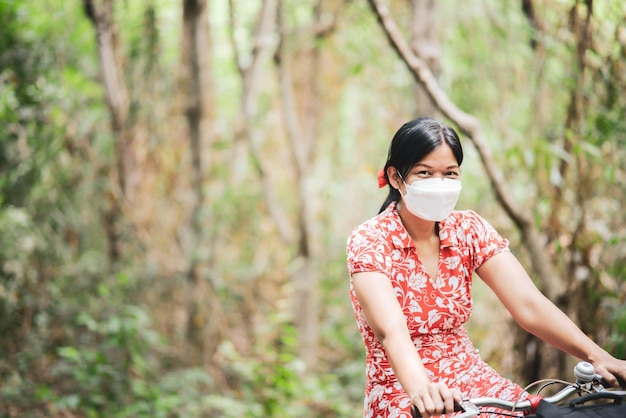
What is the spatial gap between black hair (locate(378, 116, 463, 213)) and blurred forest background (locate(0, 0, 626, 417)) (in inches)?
66.3

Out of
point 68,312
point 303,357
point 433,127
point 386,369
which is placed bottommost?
point 303,357

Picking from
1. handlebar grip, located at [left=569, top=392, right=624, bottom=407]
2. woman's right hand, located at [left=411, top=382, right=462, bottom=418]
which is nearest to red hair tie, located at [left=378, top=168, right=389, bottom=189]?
woman's right hand, located at [left=411, top=382, right=462, bottom=418]

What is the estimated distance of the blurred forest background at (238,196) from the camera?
4.03m

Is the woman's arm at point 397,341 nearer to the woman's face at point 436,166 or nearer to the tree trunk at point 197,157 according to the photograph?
the woman's face at point 436,166

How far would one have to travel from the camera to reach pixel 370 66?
7.63 m

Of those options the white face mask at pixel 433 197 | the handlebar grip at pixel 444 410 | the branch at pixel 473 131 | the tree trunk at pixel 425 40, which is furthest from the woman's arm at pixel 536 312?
the tree trunk at pixel 425 40

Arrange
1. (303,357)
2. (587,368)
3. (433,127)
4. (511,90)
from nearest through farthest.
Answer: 1. (587,368)
2. (433,127)
3. (511,90)
4. (303,357)

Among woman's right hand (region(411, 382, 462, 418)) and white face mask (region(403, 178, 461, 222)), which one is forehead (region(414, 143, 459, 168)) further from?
woman's right hand (region(411, 382, 462, 418))

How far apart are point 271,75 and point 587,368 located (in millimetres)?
8621

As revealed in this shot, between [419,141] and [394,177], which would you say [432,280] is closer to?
[394,177]

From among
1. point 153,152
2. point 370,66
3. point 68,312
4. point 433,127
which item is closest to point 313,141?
point 370,66

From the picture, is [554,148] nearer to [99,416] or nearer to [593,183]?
[593,183]

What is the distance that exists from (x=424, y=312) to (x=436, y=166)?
477 mm

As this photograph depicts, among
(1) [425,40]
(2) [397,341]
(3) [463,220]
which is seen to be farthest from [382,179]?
(1) [425,40]
